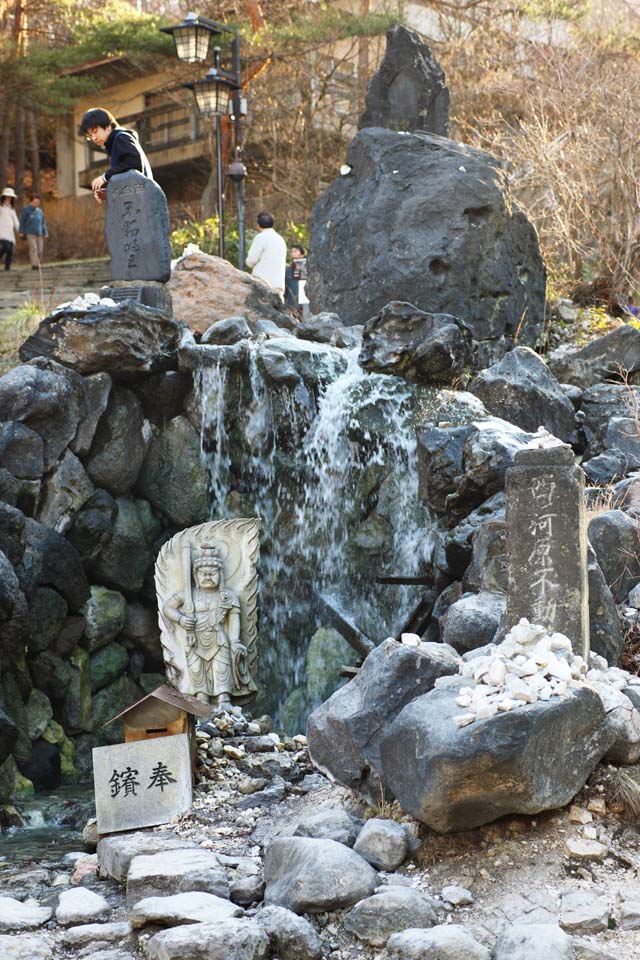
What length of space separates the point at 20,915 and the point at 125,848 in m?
0.66

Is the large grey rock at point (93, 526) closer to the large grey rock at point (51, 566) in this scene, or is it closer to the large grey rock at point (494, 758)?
the large grey rock at point (51, 566)

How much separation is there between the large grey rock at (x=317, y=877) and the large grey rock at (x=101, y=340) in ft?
19.1

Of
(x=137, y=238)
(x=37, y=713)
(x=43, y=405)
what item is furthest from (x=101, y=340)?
(x=37, y=713)

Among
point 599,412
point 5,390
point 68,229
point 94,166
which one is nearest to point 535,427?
point 599,412

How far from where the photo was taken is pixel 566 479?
6090 millimetres

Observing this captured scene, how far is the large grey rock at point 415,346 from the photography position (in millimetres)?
10773

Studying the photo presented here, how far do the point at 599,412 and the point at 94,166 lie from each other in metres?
18.3

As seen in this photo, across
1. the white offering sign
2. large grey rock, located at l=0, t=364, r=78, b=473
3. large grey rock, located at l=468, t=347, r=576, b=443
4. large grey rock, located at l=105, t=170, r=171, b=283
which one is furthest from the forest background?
Result: the white offering sign

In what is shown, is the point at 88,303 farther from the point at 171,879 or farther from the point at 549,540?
the point at 171,879

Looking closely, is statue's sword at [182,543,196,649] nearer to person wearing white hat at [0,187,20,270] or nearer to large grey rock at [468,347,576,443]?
large grey rock at [468,347,576,443]

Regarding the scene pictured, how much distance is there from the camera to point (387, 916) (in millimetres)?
4992

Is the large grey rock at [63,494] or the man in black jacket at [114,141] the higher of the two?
the man in black jacket at [114,141]

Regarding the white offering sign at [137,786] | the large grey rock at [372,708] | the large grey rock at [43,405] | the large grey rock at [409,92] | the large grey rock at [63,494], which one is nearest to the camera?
the large grey rock at [372,708]

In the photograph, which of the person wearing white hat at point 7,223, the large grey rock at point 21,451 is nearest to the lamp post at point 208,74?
the person wearing white hat at point 7,223
